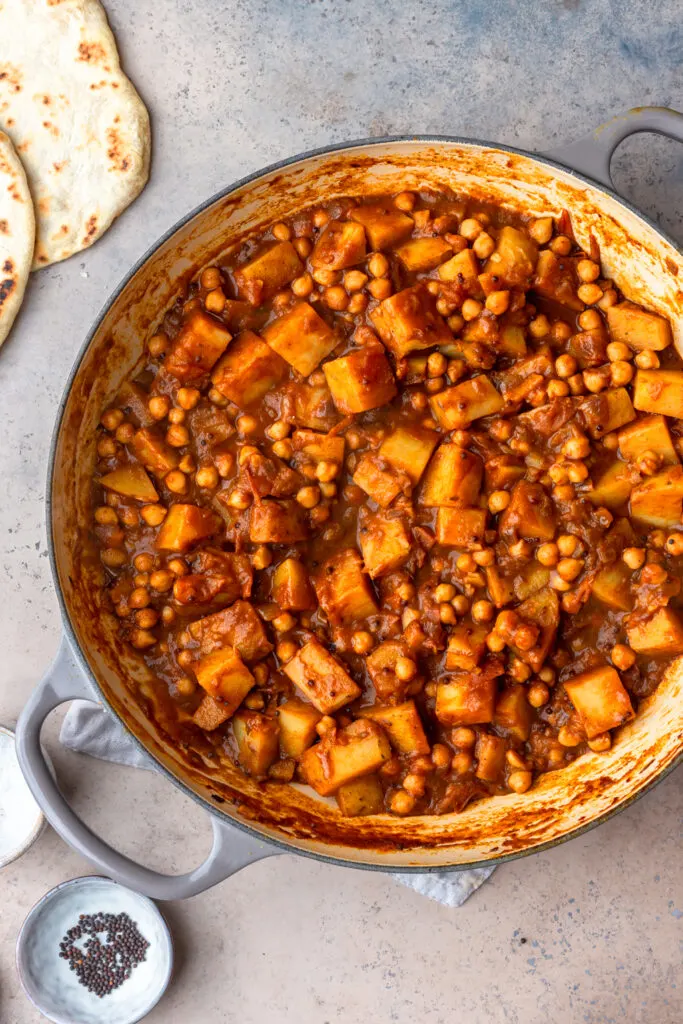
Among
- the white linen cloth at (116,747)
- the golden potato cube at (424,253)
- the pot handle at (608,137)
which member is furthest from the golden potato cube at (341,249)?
the white linen cloth at (116,747)

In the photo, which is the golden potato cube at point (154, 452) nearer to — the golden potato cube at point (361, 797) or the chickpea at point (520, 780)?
the golden potato cube at point (361, 797)

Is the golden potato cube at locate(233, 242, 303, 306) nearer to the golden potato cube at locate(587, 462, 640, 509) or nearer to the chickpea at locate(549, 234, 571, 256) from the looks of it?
the chickpea at locate(549, 234, 571, 256)

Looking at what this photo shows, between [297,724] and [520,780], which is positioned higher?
[297,724]

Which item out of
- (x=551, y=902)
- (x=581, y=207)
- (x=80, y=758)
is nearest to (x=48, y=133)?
(x=581, y=207)

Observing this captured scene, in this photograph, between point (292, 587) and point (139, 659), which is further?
point (139, 659)

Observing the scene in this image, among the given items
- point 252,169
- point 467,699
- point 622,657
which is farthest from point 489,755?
point 252,169

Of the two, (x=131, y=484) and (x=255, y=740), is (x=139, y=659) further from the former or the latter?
(x=131, y=484)

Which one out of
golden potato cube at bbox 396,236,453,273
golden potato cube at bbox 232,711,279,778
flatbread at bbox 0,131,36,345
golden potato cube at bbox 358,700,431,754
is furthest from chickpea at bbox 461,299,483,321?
flatbread at bbox 0,131,36,345
